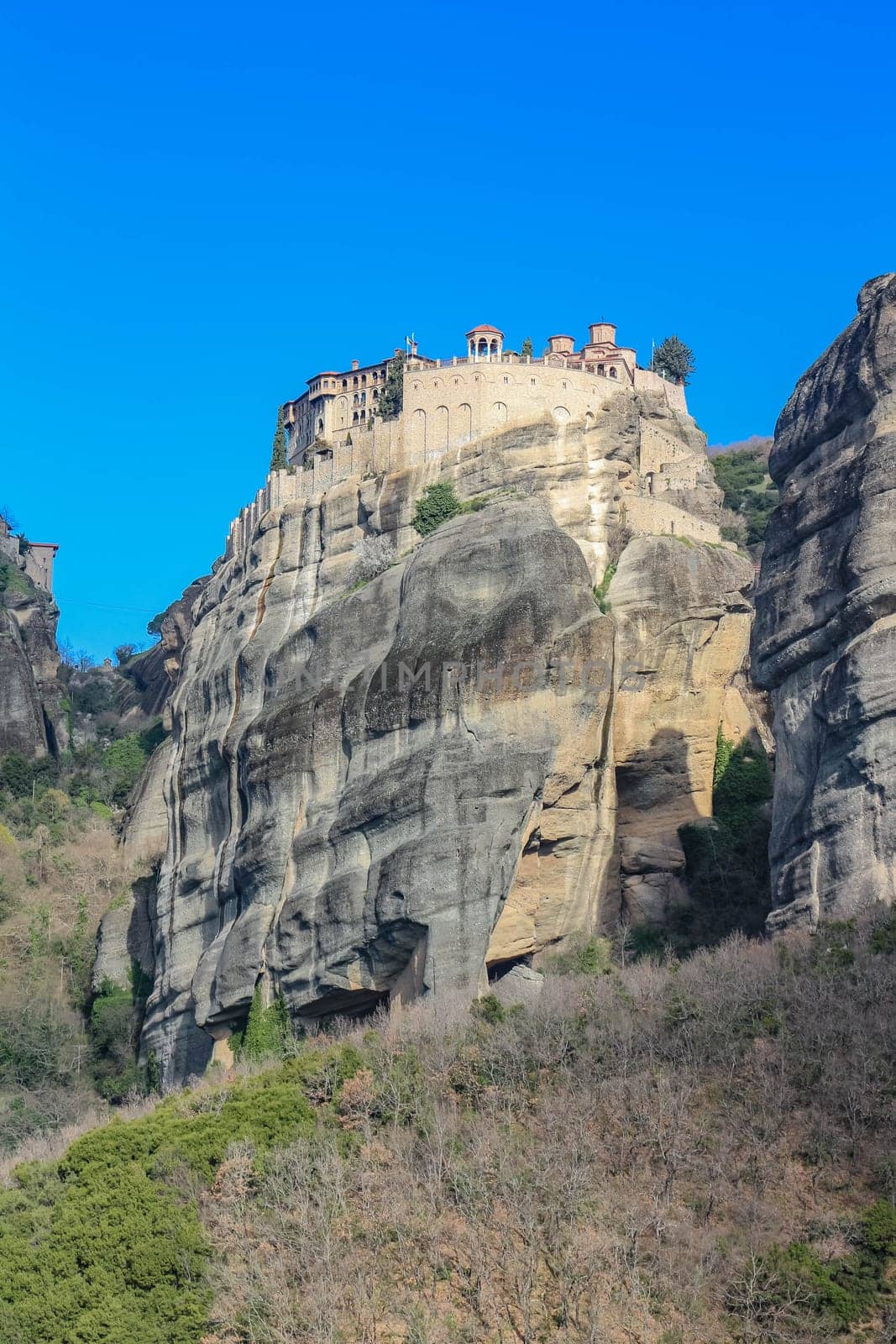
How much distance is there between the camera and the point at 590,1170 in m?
41.8

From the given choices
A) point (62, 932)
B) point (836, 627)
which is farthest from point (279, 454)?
point (836, 627)

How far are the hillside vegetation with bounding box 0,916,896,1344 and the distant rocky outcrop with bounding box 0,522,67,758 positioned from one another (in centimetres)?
3720

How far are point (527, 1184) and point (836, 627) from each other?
14105 mm

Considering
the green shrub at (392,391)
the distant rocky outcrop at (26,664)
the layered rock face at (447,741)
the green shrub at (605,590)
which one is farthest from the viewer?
the distant rocky outcrop at (26,664)

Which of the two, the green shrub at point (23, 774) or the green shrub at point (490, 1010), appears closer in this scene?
the green shrub at point (490, 1010)

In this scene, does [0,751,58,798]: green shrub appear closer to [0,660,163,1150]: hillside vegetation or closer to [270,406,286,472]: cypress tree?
[0,660,163,1150]: hillside vegetation

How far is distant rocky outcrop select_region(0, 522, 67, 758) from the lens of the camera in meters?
84.8

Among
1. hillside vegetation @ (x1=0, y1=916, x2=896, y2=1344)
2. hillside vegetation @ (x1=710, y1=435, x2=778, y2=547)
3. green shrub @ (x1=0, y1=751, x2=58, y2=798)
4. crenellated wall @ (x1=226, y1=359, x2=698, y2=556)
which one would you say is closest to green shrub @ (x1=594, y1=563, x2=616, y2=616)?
crenellated wall @ (x1=226, y1=359, x2=698, y2=556)

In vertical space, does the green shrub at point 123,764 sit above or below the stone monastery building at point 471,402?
below

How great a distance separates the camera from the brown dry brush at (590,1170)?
38.6 meters

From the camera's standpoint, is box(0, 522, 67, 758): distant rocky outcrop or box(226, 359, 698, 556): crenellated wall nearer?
box(226, 359, 698, 556): crenellated wall

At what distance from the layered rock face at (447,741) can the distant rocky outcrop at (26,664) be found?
18.1 metres

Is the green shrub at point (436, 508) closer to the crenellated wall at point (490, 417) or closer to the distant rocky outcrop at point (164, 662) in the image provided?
the crenellated wall at point (490, 417)

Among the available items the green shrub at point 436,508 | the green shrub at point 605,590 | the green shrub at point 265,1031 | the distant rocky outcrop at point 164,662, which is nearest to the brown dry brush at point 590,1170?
the green shrub at point 265,1031
